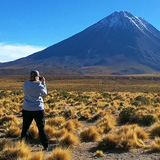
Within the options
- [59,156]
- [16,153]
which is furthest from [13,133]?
[59,156]

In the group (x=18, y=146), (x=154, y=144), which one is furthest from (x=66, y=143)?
(x=154, y=144)

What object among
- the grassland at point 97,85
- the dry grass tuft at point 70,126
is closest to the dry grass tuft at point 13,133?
the dry grass tuft at point 70,126

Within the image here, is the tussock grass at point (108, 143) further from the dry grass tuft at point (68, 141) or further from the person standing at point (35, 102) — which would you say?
the person standing at point (35, 102)

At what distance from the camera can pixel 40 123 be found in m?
5.61

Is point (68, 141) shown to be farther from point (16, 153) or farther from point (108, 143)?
point (16, 153)

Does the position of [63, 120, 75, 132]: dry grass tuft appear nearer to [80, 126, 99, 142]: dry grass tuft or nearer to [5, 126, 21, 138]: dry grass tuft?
[80, 126, 99, 142]: dry grass tuft

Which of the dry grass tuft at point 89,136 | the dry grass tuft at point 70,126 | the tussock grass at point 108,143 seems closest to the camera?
the tussock grass at point 108,143

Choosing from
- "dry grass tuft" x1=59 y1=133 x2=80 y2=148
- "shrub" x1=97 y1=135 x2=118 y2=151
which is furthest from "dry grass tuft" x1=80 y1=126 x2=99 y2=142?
"shrub" x1=97 y1=135 x2=118 y2=151

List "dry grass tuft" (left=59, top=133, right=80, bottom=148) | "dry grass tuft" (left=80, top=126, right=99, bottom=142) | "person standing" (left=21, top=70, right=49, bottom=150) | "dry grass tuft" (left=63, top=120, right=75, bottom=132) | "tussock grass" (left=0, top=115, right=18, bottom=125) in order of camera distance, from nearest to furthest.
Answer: "person standing" (left=21, top=70, right=49, bottom=150)
"dry grass tuft" (left=59, top=133, right=80, bottom=148)
"dry grass tuft" (left=80, top=126, right=99, bottom=142)
"dry grass tuft" (left=63, top=120, right=75, bottom=132)
"tussock grass" (left=0, top=115, right=18, bottom=125)

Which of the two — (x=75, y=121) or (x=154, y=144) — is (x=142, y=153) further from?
(x=75, y=121)

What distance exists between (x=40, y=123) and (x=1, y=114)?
5.66m

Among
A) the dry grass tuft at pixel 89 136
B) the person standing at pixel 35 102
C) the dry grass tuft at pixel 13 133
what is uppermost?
the person standing at pixel 35 102

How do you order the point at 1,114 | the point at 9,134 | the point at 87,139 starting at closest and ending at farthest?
the point at 87,139, the point at 9,134, the point at 1,114

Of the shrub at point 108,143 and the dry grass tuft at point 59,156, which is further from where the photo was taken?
the shrub at point 108,143
